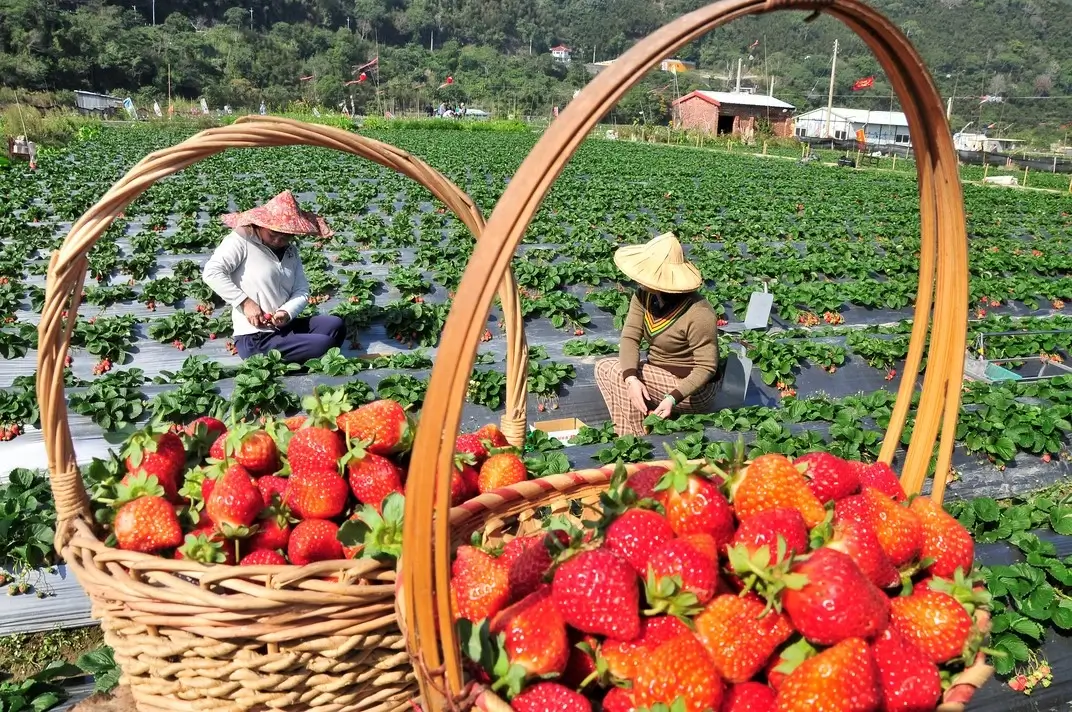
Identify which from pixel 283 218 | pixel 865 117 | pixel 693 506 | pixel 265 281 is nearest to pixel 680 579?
pixel 693 506

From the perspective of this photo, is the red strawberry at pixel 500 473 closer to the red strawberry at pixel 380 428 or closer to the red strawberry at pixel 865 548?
the red strawberry at pixel 380 428

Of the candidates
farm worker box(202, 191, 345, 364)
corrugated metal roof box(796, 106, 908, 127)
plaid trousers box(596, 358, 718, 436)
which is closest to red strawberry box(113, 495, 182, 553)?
plaid trousers box(596, 358, 718, 436)

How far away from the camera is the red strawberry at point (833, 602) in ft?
4.50

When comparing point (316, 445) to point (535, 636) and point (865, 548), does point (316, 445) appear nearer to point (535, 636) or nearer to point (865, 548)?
point (535, 636)

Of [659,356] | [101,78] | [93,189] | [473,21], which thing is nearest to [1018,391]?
[659,356]

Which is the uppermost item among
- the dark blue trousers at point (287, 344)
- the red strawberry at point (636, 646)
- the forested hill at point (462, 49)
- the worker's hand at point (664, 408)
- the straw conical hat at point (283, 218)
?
the forested hill at point (462, 49)

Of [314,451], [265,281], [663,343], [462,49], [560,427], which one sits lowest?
[560,427]

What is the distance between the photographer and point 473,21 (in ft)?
454

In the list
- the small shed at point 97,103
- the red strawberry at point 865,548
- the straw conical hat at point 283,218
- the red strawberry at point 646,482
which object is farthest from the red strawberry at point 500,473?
the small shed at point 97,103

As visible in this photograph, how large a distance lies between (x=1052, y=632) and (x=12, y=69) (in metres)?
67.7

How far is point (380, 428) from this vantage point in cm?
214

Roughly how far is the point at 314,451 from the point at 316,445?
2cm

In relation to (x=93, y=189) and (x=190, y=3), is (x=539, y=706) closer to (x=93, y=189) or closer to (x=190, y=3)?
(x=93, y=189)

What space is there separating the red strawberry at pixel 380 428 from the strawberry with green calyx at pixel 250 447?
22 centimetres
